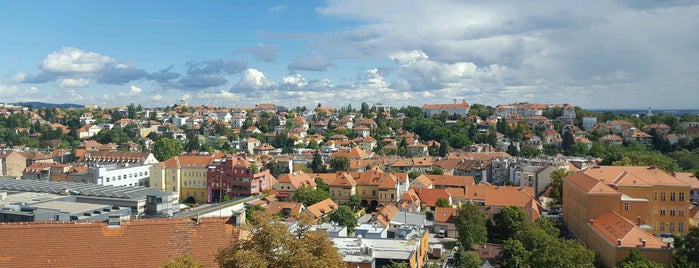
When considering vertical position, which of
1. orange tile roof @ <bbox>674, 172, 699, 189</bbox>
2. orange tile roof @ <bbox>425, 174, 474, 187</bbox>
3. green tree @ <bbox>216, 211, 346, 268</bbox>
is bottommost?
orange tile roof @ <bbox>425, 174, 474, 187</bbox>

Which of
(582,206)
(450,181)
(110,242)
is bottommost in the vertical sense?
(450,181)

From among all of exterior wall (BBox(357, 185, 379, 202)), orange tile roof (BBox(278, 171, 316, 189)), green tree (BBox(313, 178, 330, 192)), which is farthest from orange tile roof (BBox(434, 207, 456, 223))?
orange tile roof (BBox(278, 171, 316, 189))

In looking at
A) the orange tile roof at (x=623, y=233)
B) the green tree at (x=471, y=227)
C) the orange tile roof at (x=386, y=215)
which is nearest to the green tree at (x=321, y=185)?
the orange tile roof at (x=386, y=215)

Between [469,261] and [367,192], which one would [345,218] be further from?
[367,192]

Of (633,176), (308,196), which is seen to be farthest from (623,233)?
(308,196)

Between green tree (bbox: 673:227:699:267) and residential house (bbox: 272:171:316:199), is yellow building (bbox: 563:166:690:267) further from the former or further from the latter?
residential house (bbox: 272:171:316:199)

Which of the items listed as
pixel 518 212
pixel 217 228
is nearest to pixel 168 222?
pixel 217 228

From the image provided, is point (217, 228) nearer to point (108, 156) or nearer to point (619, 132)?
point (108, 156)
